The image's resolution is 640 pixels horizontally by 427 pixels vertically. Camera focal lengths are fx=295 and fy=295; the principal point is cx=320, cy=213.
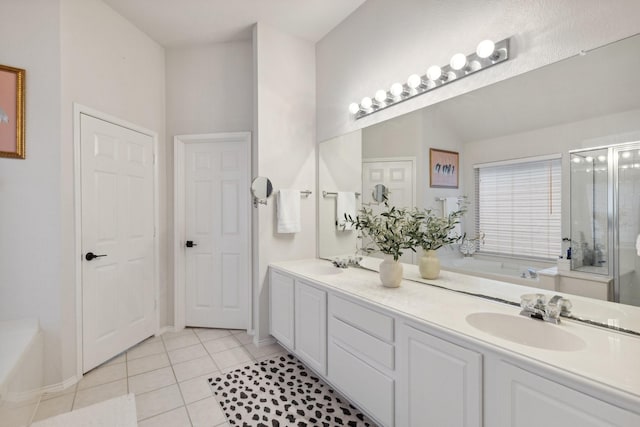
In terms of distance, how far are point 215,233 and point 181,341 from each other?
1072mm

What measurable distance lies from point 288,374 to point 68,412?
1374 millimetres

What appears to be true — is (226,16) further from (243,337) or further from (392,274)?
(243,337)

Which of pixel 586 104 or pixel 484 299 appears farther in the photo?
pixel 484 299

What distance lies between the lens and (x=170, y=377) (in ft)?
7.23

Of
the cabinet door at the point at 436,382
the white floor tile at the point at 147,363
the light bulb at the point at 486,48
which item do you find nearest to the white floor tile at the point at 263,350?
the white floor tile at the point at 147,363

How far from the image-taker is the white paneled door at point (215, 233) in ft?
10.0

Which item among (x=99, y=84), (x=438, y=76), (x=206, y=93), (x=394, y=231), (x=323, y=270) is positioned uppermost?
(x=206, y=93)

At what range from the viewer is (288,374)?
2.22 meters

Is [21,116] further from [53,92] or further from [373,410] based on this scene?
[373,410]

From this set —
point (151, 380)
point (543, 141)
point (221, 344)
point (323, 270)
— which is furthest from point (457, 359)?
point (221, 344)

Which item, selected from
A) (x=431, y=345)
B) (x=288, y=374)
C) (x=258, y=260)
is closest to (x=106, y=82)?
(x=258, y=260)

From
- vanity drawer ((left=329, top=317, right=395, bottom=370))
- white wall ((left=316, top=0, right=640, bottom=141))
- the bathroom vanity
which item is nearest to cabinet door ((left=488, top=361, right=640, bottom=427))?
the bathroom vanity

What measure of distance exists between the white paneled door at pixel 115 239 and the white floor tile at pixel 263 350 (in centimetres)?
105

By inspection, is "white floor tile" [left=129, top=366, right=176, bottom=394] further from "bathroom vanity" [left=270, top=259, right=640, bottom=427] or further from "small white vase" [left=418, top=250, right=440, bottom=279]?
"small white vase" [left=418, top=250, right=440, bottom=279]
